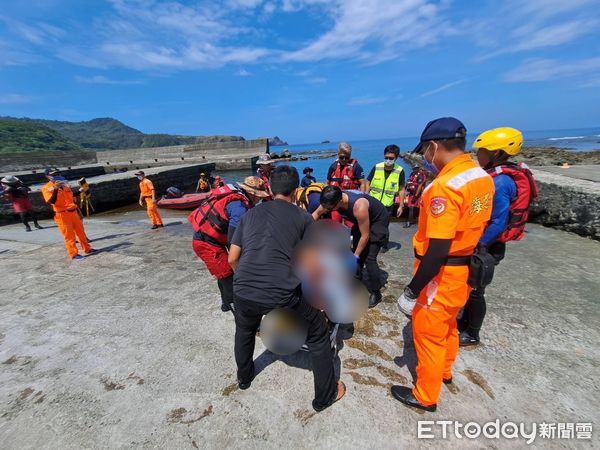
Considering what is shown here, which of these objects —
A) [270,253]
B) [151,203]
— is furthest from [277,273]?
[151,203]

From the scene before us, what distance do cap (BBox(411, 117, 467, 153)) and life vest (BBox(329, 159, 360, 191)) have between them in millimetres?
3785

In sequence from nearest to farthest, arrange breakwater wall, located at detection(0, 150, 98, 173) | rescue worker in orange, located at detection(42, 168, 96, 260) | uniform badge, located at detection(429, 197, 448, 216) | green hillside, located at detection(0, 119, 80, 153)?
uniform badge, located at detection(429, 197, 448, 216) → rescue worker in orange, located at detection(42, 168, 96, 260) → breakwater wall, located at detection(0, 150, 98, 173) → green hillside, located at detection(0, 119, 80, 153)

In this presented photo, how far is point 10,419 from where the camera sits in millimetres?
2201

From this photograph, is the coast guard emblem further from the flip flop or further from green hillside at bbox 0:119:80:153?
green hillside at bbox 0:119:80:153

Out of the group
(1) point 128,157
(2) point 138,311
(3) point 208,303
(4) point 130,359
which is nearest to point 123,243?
(2) point 138,311

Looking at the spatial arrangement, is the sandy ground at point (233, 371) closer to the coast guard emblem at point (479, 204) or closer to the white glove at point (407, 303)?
the white glove at point (407, 303)

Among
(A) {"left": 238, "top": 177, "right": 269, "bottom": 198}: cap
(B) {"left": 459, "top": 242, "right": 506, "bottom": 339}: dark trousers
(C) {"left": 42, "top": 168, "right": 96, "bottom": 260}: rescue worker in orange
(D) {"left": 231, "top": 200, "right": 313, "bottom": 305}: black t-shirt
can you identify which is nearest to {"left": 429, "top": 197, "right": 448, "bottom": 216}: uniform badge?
(D) {"left": 231, "top": 200, "right": 313, "bottom": 305}: black t-shirt

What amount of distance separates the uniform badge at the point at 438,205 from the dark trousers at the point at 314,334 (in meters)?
1.04

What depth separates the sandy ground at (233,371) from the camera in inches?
79.5

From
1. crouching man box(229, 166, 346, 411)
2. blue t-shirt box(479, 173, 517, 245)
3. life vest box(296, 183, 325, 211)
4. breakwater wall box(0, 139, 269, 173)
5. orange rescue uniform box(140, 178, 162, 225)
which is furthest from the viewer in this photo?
breakwater wall box(0, 139, 269, 173)

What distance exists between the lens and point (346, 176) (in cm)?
568

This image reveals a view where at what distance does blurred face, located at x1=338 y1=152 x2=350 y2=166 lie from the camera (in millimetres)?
5586

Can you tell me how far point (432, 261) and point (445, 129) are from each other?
847mm

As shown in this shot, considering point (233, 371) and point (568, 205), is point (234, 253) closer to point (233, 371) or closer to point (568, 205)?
point (233, 371)
